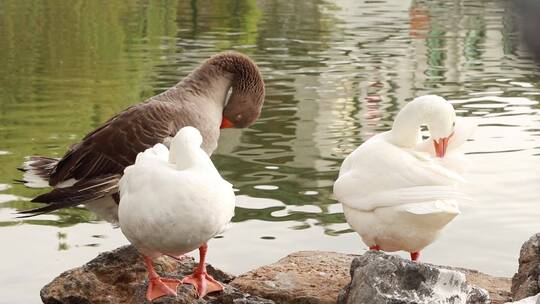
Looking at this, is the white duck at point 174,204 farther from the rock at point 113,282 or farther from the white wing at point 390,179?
the white wing at point 390,179

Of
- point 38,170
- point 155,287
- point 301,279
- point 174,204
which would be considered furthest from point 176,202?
point 38,170

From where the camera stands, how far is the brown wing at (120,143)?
4.52 meters

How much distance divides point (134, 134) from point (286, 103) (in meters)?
6.15

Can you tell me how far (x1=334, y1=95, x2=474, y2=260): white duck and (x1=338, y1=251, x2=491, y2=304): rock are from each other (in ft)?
1.14

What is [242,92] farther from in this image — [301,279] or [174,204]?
[174,204]

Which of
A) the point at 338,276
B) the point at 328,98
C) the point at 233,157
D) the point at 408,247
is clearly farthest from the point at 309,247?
the point at 328,98

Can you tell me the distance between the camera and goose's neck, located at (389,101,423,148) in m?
4.00

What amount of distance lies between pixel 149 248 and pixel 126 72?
9.98 m

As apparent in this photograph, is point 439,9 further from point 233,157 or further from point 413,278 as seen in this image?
point 413,278

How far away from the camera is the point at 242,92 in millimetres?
5020

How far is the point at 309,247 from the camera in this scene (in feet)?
17.3

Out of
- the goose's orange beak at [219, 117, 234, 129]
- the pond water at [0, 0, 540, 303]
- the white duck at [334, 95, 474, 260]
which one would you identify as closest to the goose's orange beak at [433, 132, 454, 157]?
the white duck at [334, 95, 474, 260]

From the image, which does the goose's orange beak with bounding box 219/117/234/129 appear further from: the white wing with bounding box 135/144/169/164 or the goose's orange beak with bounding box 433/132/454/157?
the goose's orange beak with bounding box 433/132/454/157

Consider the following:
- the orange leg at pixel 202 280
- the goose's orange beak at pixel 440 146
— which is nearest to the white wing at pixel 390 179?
the goose's orange beak at pixel 440 146
